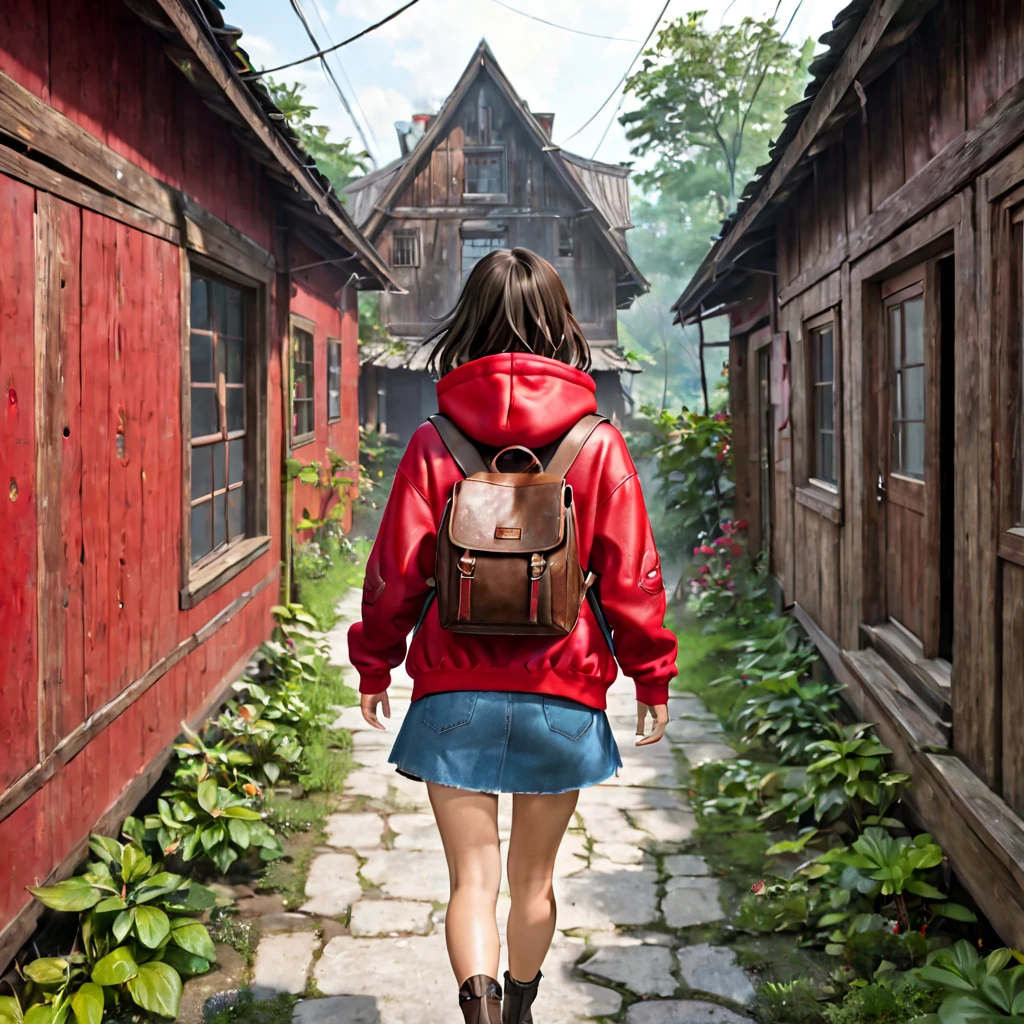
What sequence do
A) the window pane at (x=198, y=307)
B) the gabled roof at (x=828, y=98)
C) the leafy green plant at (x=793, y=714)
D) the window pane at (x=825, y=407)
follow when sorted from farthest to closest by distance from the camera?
1. the window pane at (x=198, y=307)
2. the window pane at (x=825, y=407)
3. the leafy green plant at (x=793, y=714)
4. the gabled roof at (x=828, y=98)

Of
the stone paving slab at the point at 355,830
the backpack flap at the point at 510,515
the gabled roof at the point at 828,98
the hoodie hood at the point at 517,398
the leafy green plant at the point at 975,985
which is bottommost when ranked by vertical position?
the stone paving slab at the point at 355,830

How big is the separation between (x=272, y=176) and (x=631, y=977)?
5.32 m

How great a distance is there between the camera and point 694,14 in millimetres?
18531

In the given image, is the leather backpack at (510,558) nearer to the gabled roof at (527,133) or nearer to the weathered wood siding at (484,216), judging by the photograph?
the gabled roof at (527,133)

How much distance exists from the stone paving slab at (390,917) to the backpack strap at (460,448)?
2137mm

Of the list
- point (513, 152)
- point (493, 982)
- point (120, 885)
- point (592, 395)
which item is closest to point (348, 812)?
point (120, 885)

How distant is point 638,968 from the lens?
3.56 m

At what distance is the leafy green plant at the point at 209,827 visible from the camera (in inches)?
159

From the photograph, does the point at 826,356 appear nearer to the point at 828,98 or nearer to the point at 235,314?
the point at 828,98

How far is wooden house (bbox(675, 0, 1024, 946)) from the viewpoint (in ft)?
10.4

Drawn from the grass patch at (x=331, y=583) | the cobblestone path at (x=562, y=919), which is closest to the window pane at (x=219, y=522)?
the grass patch at (x=331, y=583)

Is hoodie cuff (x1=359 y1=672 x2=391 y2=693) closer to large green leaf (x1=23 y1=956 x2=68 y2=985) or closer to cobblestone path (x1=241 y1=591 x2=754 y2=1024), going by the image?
cobblestone path (x1=241 y1=591 x2=754 y2=1024)

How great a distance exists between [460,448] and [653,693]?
29.8 inches

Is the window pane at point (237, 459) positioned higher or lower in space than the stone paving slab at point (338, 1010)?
higher
